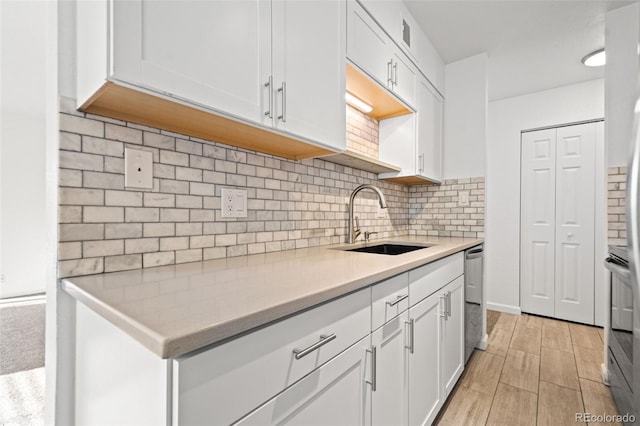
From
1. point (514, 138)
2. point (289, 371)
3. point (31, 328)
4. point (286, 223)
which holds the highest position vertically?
point (514, 138)

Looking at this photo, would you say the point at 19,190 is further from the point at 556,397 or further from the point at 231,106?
the point at 556,397

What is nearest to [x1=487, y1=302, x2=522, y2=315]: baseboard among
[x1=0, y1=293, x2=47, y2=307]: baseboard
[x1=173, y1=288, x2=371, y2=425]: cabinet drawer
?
[x1=173, y1=288, x2=371, y2=425]: cabinet drawer

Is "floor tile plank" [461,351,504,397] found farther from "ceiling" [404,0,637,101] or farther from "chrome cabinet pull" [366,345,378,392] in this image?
"ceiling" [404,0,637,101]

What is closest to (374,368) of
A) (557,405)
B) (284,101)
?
(284,101)

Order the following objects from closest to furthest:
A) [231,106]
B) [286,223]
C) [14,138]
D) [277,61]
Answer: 1. [231,106]
2. [277,61]
3. [286,223]
4. [14,138]

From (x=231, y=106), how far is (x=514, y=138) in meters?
3.59

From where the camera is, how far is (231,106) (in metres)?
0.94

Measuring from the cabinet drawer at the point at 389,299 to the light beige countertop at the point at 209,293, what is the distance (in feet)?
0.18

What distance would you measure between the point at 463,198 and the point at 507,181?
1.20 m

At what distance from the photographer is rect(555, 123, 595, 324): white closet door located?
3.09 metres

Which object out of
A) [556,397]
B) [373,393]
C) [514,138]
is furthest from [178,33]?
[514,138]

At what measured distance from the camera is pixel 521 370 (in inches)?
85.2

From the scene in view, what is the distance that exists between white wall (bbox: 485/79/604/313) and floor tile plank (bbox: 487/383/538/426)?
1626 mm

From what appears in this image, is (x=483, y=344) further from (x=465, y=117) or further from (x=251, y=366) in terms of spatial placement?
(x=251, y=366)
